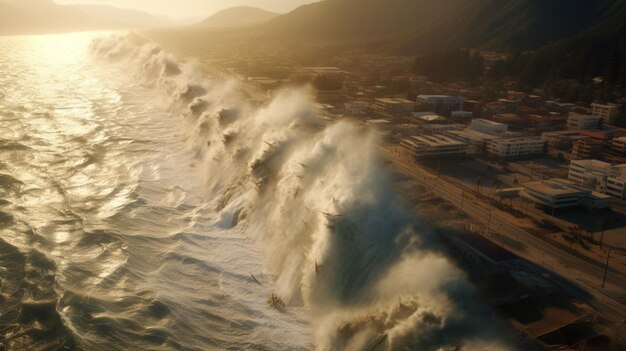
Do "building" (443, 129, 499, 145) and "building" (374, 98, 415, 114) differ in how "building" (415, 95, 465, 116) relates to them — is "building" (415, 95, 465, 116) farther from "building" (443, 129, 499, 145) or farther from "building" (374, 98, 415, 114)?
"building" (443, 129, 499, 145)

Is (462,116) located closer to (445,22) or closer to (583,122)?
(583,122)

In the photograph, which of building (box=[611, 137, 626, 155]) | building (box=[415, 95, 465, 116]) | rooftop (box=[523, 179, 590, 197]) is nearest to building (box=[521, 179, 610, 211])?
rooftop (box=[523, 179, 590, 197])

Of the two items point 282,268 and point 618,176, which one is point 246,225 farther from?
point 618,176

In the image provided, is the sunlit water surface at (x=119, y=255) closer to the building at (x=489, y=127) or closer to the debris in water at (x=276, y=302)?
the debris in water at (x=276, y=302)

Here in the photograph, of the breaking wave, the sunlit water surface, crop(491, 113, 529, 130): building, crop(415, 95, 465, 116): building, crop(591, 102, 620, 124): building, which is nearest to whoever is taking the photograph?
the breaking wave

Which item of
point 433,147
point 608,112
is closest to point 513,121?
point 608,112

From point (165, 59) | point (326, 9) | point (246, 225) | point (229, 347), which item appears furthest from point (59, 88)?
point (326, 9)
